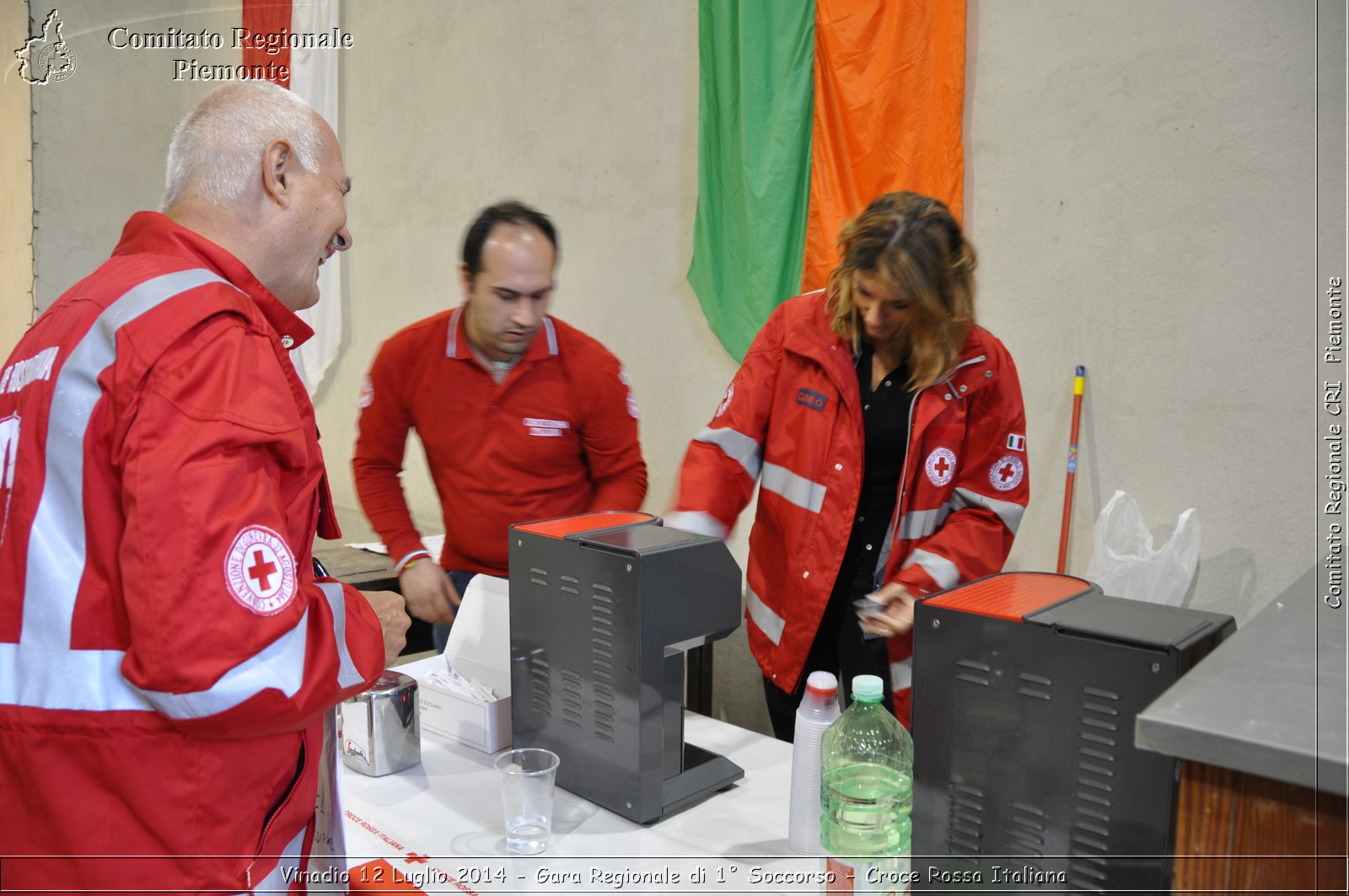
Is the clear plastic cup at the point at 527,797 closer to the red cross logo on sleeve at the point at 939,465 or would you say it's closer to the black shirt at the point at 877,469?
the black shirt at the point at 877,469

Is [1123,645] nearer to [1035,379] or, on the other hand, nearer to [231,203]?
[231,203]

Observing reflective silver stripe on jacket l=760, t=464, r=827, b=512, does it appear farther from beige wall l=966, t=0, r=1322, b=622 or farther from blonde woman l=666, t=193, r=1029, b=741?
beige wall l=966, t=0, r=1322, b=622

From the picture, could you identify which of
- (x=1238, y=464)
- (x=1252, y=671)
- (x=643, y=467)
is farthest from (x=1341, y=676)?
(x=1238, y=464)

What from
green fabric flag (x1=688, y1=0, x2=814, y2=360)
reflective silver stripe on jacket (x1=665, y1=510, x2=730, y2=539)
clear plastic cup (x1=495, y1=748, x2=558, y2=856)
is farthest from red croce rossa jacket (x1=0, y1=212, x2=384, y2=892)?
green fabric flag (x1=688, y1=0, x2=814, y2=360)

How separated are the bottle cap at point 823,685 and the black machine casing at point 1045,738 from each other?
0.21m

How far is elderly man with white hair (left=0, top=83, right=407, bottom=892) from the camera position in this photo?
94 cm

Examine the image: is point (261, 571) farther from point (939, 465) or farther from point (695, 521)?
point (939, 465)

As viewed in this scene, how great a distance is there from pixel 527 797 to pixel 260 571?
0.55 m

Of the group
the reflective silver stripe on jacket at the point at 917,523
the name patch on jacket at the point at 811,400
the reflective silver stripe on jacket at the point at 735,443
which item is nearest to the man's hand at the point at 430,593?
the reflective silver stripe on jacket at the point at 735,443

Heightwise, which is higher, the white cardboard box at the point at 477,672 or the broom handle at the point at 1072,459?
the broom handle at the point at 1072,459

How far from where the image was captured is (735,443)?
6.81ft

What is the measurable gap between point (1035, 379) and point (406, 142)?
3.34 meters

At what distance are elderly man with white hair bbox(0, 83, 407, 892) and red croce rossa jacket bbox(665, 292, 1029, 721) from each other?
107cm

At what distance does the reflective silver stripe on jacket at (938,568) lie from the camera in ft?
6.15
